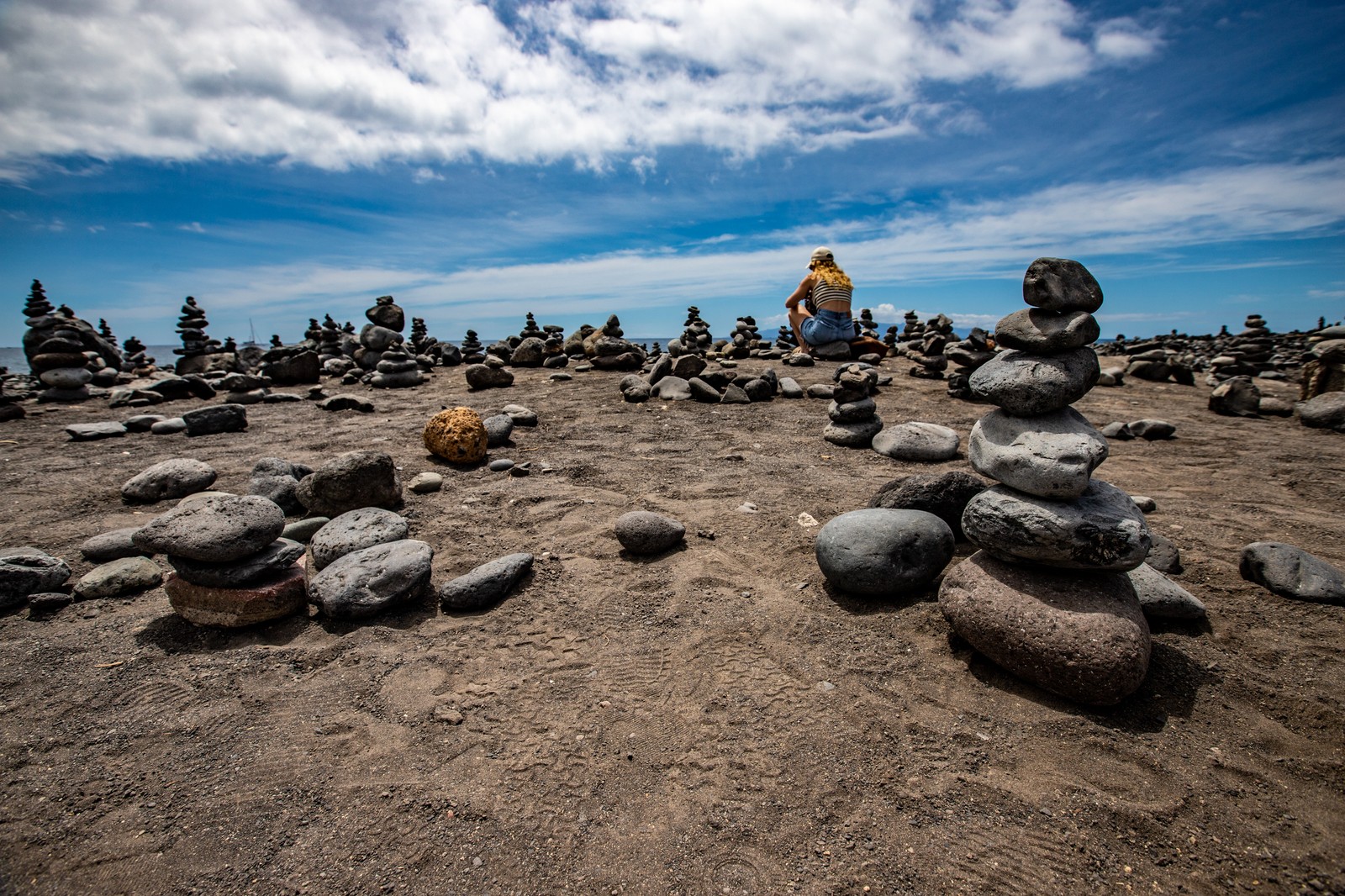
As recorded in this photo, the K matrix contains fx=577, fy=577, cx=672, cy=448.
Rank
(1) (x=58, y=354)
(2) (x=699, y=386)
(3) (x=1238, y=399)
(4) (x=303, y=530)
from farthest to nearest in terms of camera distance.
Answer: (1) (x=58, y=354) < (2) (x=699, y=386) < (3) (x=1238, y=399) < (4) (x=303, y=530)

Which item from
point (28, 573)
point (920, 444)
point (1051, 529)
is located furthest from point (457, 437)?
point (1051, 529)

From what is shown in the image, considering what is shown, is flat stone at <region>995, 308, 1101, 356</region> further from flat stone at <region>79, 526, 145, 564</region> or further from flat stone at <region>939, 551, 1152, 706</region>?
flat stone at <region>79, 526, 145, 564</region>

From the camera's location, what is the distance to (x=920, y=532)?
452 centimetres

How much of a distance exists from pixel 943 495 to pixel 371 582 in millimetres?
4798

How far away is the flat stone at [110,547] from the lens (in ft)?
17.4

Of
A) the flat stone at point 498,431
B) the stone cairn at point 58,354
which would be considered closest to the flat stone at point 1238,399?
the flat stone at point 498,431

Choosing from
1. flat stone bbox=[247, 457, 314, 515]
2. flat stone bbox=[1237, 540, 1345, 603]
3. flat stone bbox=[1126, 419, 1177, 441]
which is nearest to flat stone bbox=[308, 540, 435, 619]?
flat stone bbox=[247, 457, 314, 515]

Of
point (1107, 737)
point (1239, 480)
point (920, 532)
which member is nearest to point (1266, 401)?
point (1239, 480)

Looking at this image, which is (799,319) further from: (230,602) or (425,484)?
(230,602)

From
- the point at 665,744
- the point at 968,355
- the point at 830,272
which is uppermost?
the point at 830,272

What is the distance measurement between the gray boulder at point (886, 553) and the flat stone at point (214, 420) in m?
10.7

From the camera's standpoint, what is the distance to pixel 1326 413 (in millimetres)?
9438

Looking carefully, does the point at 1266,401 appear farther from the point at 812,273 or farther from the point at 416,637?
the point at 416,637

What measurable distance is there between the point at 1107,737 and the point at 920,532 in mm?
1716
